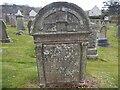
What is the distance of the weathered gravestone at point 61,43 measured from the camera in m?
8.34

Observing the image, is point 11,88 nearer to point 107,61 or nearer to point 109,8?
point 107,61

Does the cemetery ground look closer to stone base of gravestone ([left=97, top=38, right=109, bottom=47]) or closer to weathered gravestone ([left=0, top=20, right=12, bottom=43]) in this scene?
weathered gravestone ([left=0, top=20, right=12, bottom=43])

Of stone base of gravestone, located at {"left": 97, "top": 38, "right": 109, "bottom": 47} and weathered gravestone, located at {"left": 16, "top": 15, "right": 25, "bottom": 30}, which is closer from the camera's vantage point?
stone base of gravestone, located at {"left": 97, "top": 38, "right": 109, "bottom": 47}

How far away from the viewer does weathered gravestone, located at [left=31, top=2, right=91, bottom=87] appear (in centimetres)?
834

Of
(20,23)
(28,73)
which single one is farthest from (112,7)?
(28,73)

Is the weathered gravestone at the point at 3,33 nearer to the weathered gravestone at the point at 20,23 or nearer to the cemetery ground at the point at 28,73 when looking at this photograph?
the cemetery ground at the point at 28,73

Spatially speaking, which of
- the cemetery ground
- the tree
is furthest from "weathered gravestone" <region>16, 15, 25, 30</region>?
the tree

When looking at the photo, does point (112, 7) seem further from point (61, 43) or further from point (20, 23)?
point (61, 43)

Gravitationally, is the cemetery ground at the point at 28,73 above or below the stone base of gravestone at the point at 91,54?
below

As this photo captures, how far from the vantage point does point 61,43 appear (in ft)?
28.1

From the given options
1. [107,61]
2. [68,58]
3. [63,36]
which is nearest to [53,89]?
[68,58]

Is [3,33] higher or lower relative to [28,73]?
higher

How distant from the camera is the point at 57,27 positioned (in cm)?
840

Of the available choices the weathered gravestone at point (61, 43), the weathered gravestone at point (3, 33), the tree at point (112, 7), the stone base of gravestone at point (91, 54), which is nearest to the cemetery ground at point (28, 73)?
the stone base of gravestone at point (91, 54)
